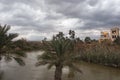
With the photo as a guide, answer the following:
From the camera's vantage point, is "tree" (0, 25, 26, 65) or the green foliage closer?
"tree" (0, 25, 26, 65)

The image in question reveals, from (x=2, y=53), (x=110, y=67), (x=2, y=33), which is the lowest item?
(x=110, y=67)

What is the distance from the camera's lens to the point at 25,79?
3400 centimetres

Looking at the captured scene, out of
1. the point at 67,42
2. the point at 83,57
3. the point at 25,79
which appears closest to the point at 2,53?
the point at 25,79

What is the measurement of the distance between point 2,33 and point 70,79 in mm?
11925

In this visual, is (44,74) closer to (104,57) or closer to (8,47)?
(8,47)

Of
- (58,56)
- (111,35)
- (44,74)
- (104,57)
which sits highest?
(111,35)

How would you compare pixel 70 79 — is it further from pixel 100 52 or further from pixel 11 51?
pixel 100 52

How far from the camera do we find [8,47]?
1337 inches

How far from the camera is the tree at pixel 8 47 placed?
32487 mm

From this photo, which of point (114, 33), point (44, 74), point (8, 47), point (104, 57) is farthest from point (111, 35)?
point (8, 47)

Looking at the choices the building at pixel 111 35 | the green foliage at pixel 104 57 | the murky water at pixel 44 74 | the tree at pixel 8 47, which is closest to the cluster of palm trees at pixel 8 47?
the tree at pixel 8 47

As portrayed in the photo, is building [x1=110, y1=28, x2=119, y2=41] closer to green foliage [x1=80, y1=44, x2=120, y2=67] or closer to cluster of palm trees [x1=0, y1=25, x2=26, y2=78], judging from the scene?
green foliage [x1=80, y1=44, x2=120, y2=67]

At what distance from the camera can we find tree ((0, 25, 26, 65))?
3249 cm

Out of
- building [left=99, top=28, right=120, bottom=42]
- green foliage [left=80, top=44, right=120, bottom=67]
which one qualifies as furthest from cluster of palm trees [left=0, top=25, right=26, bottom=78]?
building [left=99, top=28, right=120, bottom=42]
